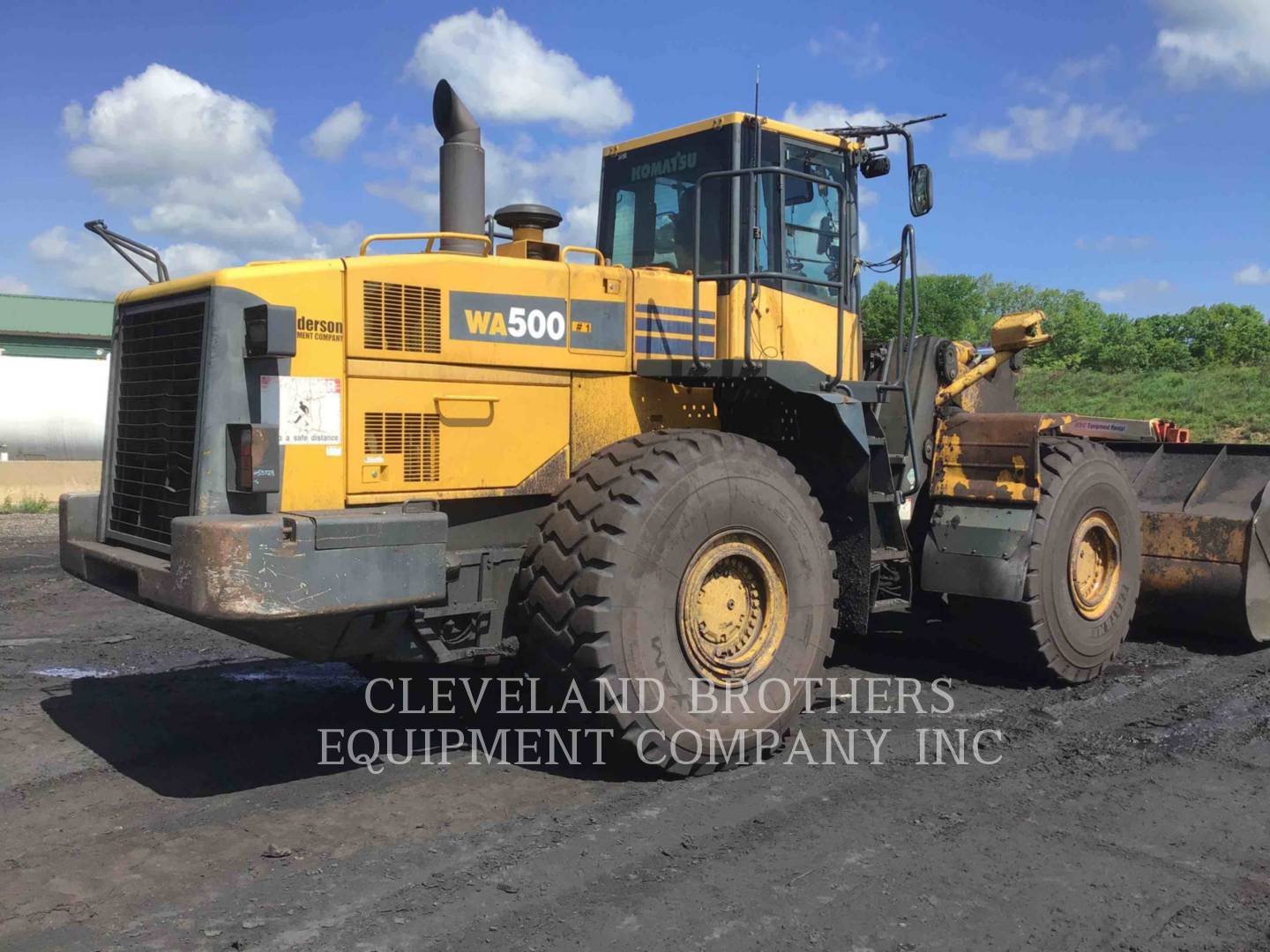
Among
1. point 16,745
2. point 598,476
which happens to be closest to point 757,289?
point 598,476

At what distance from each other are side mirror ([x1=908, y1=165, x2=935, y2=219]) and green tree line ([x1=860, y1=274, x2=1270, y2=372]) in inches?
1079

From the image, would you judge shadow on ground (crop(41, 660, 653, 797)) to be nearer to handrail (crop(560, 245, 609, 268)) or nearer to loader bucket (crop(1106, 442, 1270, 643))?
handrail (crop(560, 245, 609, 268))

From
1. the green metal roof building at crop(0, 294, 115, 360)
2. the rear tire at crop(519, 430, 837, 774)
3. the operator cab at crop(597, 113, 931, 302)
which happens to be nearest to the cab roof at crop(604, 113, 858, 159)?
the operator cab at crop(597, 113, 931, 302)

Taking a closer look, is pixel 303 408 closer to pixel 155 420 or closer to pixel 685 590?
pixel 155 420

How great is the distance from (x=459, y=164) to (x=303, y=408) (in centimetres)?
191

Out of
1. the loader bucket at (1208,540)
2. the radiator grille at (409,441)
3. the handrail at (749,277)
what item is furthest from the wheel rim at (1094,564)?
the radiator grille at (409,441)

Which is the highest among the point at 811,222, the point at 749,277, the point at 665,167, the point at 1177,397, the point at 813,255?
the point at 1177,397

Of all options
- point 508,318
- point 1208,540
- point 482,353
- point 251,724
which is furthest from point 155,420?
point 1208,540

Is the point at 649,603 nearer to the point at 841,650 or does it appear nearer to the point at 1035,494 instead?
the point at 1035,494

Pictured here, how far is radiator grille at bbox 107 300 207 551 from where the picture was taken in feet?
15.4

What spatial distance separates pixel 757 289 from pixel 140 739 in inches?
160

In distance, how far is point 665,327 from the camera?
570 cm

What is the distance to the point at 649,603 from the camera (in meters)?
4.77

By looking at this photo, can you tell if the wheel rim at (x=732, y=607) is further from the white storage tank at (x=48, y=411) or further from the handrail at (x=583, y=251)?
the white storage tank at (x=48, y=411)
